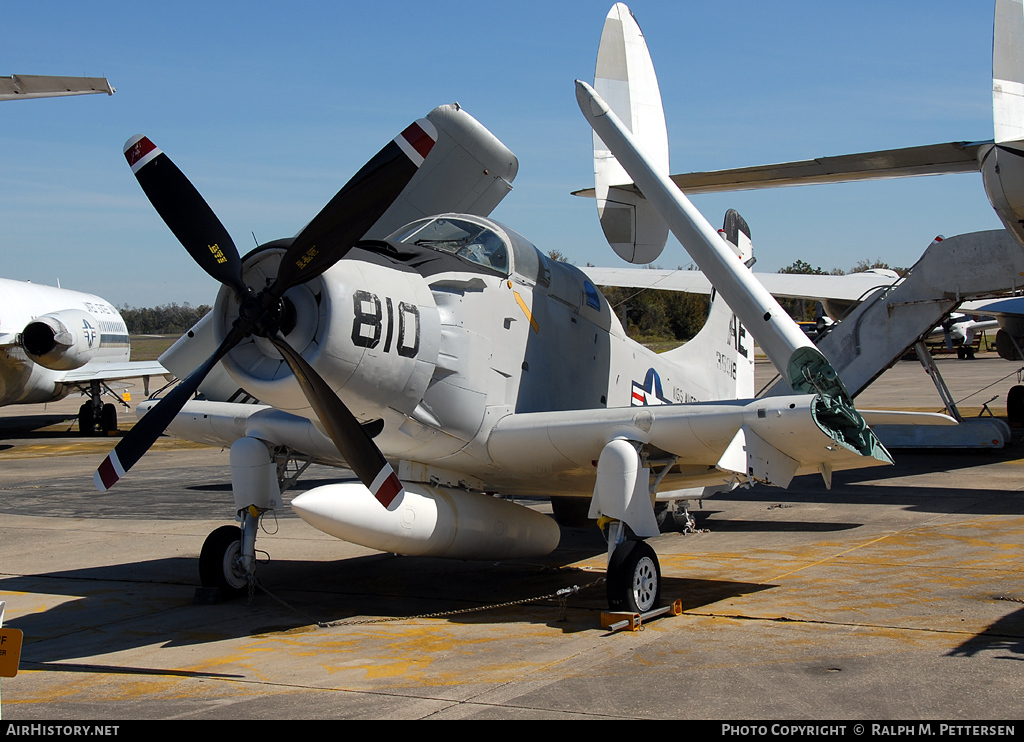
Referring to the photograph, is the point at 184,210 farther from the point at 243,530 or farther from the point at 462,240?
the point at 243,530

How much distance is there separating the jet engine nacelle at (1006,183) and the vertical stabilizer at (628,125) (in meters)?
3.39

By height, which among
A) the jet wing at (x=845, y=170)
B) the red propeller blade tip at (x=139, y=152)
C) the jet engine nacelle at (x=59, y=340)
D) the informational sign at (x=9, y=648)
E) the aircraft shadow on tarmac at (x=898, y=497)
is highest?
the jet engine nacelle at (x=59, y=340)

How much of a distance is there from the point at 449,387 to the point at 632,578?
81.6 inches

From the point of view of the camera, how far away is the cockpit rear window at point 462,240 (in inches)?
325

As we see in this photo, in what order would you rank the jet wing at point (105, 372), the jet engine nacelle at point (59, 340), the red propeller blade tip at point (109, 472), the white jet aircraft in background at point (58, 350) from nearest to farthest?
the red propeller blade tip at point (109, 472)
the jet engine nacelle at point (59, 340)
the white jet aircraft in background at point (58, 350)
the jet wing at point (105, 372)

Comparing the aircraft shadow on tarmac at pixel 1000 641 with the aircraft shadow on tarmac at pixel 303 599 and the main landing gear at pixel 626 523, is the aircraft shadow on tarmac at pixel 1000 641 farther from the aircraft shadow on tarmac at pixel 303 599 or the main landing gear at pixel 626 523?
the main landing gear at pixel 626 523

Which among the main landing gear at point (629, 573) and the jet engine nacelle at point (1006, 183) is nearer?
the main landing gear at point (629, 573)

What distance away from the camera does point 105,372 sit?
28750mm

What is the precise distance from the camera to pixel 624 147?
9.34 meters

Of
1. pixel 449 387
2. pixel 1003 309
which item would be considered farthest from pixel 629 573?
pixel 1003 309

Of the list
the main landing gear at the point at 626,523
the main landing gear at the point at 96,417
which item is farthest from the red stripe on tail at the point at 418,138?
the main landing gear at the point at 96,417

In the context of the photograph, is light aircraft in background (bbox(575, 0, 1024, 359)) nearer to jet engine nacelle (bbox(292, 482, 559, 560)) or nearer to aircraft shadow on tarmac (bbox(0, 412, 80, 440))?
jet engine nacelle (bbox(292, 482, 559, 560))

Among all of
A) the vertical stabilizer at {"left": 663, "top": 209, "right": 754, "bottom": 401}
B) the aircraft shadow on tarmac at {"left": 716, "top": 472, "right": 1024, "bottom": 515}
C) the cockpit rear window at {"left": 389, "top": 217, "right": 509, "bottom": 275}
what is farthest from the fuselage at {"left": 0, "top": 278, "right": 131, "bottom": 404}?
the cockpit rear window at {"left": 389, "top": 217, "right": 509, "bottom": 275}
